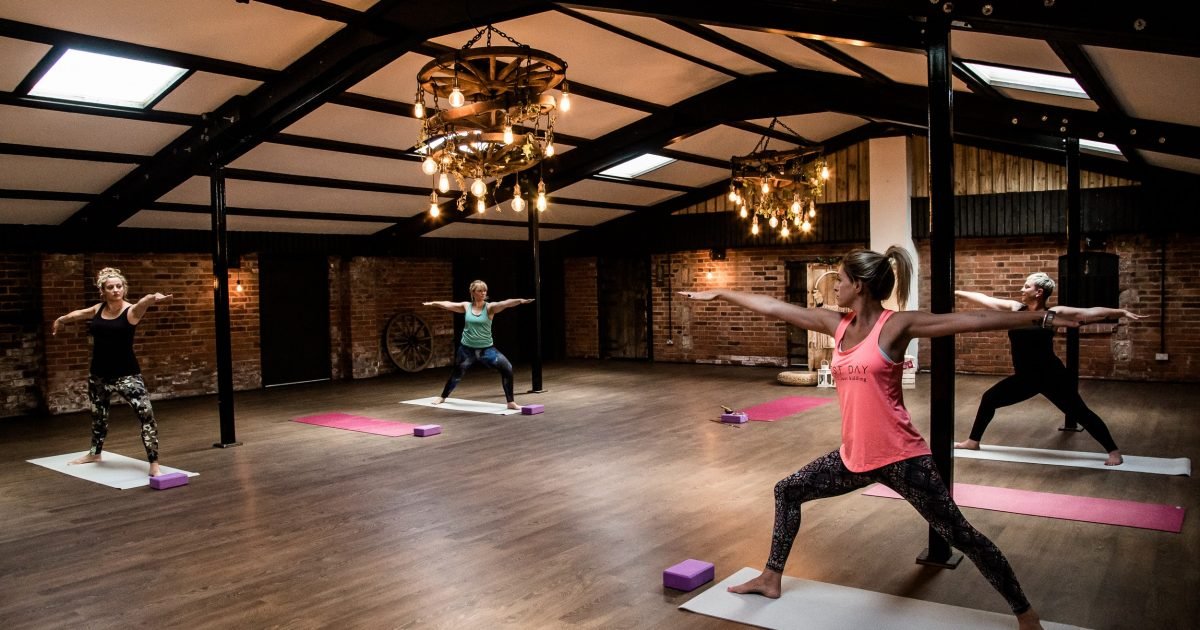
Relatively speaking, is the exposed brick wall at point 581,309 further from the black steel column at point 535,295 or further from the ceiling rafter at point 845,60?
the ceiling rafter at point 845,60

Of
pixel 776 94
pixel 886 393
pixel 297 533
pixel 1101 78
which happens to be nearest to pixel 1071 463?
pixel 1101 78

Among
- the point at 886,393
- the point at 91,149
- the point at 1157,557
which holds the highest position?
the point at 91,149

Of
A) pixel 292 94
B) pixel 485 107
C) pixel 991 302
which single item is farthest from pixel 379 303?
pixel 991 302

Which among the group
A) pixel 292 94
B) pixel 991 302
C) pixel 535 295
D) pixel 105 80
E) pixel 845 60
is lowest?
pixel 991 302

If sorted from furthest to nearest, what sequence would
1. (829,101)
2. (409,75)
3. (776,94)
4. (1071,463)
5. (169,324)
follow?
(169,324) → (776,94) → (829,101) → (409,75) → (1071,463)

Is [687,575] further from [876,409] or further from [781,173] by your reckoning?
[781,173]

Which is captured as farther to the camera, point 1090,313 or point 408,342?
point 408,342

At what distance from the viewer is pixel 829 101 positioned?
25.5ft

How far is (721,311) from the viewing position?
45.3 ft

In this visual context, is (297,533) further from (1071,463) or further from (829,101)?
(829,101)

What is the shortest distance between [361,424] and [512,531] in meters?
4.23

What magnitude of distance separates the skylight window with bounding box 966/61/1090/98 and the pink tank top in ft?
11.8

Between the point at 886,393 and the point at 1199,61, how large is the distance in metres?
2.75

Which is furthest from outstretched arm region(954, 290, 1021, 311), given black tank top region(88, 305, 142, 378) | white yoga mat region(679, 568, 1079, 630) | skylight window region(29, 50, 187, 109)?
skylight window region(29, 50, 187, 109)
